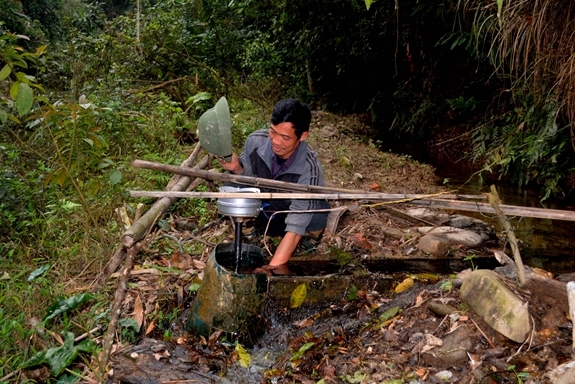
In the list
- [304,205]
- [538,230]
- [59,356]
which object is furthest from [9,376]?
[538,230]

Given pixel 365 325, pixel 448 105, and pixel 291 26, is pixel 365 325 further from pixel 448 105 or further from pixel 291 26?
pixel 291 26

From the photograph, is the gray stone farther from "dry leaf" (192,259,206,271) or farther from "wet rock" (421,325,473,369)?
"dry leaf" (192,259,206,271)

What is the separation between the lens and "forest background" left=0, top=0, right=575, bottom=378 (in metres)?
3.46

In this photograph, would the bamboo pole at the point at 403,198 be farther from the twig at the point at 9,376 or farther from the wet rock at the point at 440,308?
the twig at the point at 9,376

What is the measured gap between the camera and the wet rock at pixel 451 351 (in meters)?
2.49

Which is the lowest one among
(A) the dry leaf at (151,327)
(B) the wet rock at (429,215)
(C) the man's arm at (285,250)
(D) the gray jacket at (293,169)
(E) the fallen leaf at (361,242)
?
(B) the wet rock at (429,215)

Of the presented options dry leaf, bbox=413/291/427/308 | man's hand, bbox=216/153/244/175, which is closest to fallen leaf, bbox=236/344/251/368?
dry leaf, bbox=413/291/427/308

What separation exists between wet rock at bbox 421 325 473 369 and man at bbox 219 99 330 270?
120cm

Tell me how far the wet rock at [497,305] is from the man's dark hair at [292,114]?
5.00 ft

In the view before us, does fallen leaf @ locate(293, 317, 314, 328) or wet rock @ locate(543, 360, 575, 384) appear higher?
wet rock @ locate(543, 360, 575, 384)

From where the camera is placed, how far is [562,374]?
2.22m

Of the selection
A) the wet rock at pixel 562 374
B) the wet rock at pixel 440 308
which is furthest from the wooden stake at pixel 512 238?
the wet rock at pixel 562 374

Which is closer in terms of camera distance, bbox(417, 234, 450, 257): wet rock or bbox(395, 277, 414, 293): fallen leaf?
bbox(395, 277, 414, 293): fallen leaf

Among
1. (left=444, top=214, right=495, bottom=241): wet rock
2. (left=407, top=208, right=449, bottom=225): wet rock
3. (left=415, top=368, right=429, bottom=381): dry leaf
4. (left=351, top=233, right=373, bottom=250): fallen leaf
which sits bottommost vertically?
(left=444, top=214, right=495, bottom=241): wet rock
